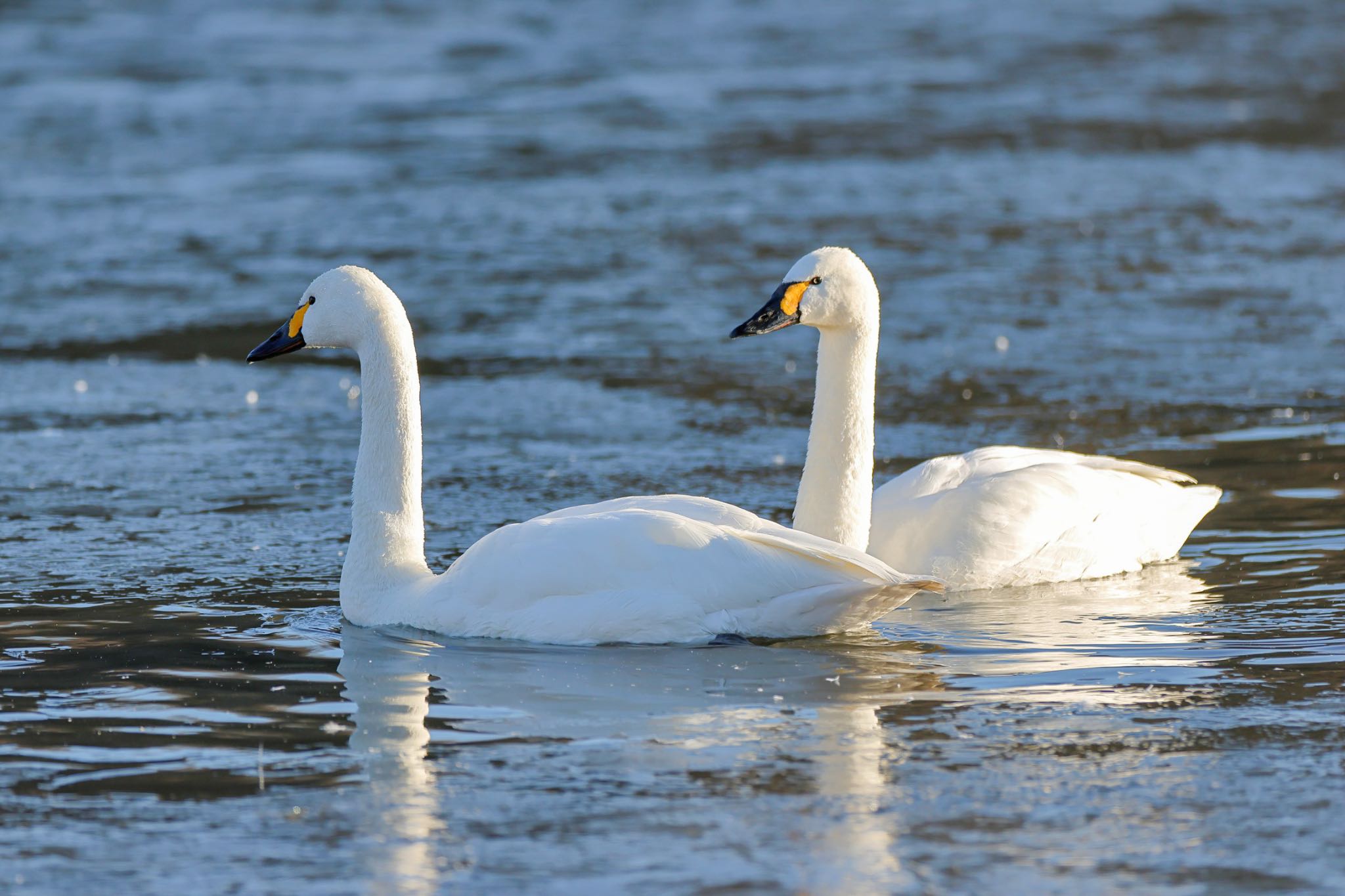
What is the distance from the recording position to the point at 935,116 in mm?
20781

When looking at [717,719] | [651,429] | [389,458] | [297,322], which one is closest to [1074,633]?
[717,719]

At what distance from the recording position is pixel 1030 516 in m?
7.98

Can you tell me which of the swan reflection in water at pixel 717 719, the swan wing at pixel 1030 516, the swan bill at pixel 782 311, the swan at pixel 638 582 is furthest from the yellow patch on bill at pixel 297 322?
the swan wing at pixel 1030 516

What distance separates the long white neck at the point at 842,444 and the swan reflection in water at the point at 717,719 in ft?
1.42

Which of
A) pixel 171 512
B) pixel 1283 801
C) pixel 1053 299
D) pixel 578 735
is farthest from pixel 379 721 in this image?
pixel 1053 299

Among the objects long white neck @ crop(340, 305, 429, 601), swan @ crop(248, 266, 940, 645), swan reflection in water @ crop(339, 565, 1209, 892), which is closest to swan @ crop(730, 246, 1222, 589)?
swan reflection in water @ crop(339, 565, 1209, 892)

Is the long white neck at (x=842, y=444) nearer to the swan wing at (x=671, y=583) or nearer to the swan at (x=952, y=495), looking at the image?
the swan at (x=952, y=495)

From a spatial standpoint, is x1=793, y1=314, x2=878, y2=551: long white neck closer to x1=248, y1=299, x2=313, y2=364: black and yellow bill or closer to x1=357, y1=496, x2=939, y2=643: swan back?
x1=357, y1=496, x2=939, y2=643: swan back

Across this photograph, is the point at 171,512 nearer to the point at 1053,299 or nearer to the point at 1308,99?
the point at 1053,299

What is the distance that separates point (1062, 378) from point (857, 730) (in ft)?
21.0

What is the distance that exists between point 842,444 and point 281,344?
2172mm

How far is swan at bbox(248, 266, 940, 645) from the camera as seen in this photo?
657 centimetres

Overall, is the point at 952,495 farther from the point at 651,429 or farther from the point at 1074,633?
the point at 651,429

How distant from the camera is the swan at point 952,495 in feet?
24.3
